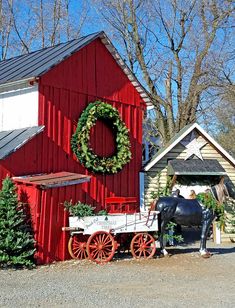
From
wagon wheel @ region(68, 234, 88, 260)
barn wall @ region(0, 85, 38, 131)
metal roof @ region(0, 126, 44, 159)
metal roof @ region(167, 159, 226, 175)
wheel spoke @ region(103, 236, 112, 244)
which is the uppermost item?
barn wall @ region(0, 85, 38, 131)

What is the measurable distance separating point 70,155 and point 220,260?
5114mm

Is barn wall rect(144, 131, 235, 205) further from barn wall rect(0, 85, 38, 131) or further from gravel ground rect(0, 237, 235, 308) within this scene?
barn wall rect(0, 85, 38, 131)

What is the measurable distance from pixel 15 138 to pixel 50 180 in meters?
1.76

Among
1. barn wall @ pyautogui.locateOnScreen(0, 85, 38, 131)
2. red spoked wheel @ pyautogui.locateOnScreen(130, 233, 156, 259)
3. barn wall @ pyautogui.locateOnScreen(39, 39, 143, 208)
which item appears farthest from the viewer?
barn wall @ pyautogui.locateOnScreen(39, 39, 143, 208)

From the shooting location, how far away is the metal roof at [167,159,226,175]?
15.7 metres

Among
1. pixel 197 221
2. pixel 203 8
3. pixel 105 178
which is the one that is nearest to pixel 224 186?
pixel 197 221

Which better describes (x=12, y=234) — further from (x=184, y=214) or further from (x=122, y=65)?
(x=122, y=65)

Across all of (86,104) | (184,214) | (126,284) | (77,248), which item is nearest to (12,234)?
(77,248)

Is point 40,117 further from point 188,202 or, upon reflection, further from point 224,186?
point 224,186

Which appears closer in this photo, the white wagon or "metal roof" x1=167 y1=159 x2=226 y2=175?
the white wagon

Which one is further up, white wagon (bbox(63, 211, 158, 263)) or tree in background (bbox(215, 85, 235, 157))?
tree in background (bbox(215, 85, 235, 157))

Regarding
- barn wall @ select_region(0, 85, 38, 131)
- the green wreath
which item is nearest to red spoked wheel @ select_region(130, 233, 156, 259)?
the green wreath

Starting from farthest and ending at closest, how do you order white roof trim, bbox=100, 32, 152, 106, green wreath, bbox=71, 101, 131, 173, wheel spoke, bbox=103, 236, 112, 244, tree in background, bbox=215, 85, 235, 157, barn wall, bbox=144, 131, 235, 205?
tree in background, bbox=215, 85, 235, 157 → barn wall, bbox=144, 131, 235, 205 → white roof trim, bbox=100, 32, 152, 106 → green wreath, bbox=71, 101, 131, 173 → wheel spoke, bbox=103, 236, 112, 244

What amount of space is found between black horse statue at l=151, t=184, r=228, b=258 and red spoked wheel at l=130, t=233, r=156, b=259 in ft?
1.31
